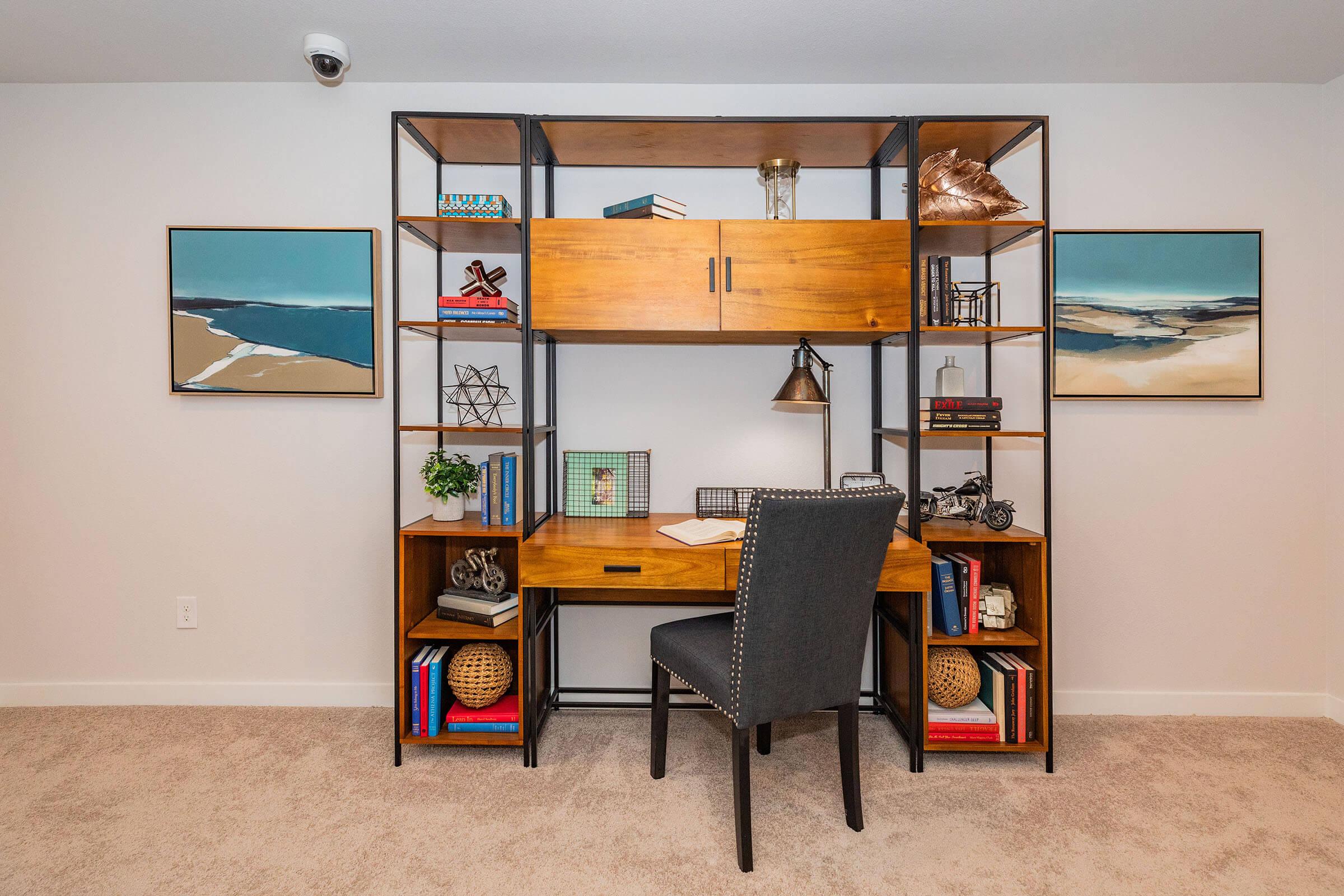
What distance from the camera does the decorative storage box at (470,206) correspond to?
2.13m

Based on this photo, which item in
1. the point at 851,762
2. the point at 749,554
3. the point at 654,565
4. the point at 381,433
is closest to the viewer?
the point at 749,554

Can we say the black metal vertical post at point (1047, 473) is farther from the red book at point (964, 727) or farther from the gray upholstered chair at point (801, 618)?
the gray upholstered chair at point (801, 618)

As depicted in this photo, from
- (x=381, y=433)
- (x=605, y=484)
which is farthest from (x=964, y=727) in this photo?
(x=381, y=433)

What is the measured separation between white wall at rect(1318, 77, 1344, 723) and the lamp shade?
1998mm

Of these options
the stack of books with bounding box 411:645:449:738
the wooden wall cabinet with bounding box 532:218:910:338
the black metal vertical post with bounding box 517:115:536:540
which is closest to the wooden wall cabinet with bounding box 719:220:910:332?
the wooden wall cabinet with bounding box 532:218:910:338

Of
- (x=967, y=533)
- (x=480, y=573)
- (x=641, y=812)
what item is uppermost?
(x=967, y=533)

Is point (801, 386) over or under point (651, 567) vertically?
over

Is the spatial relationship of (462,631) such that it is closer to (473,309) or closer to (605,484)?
(605,484)

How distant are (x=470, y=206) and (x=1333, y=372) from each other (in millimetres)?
3242

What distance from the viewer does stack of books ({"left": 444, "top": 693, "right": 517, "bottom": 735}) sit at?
2195 mm

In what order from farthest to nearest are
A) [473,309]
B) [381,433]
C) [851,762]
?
[381,433] → [473,309] → [851,762]

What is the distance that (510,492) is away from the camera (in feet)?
7.22

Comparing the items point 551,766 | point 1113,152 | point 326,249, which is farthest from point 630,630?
point 1113,152

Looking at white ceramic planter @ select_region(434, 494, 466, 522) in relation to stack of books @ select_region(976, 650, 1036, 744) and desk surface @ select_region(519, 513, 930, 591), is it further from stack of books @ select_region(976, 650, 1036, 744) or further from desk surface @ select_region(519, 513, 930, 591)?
stack of books @ select_region(976, 650, 1036, 744)
